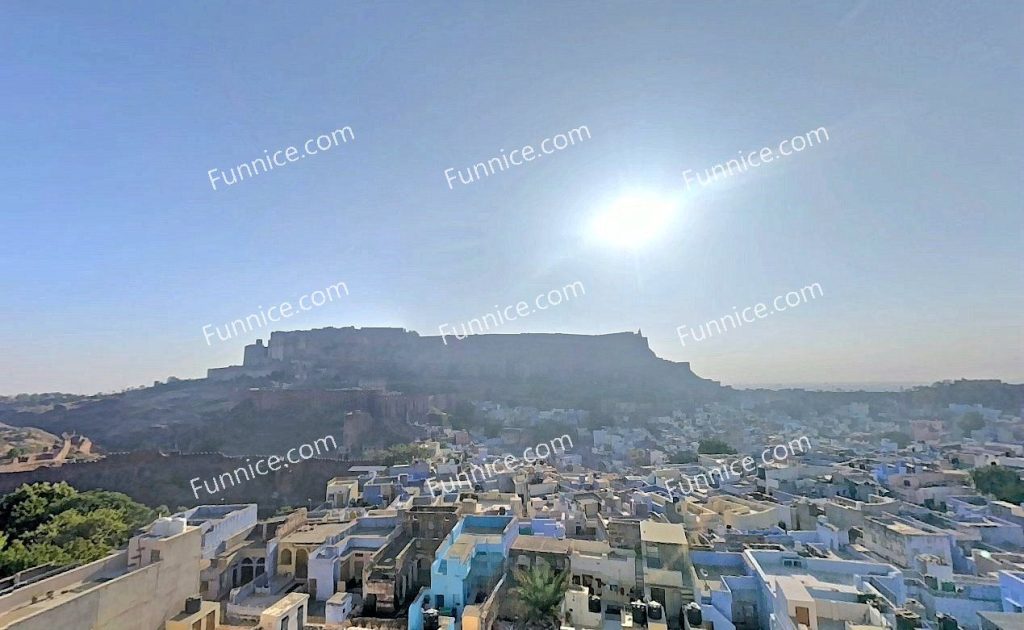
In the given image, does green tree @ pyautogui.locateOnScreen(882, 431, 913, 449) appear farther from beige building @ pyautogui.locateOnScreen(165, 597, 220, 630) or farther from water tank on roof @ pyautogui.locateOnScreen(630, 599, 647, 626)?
beige building @ pyautogui.locateOnScreen(165, 597, 220, 630)

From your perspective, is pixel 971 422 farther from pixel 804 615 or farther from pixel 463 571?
pixel 463 571

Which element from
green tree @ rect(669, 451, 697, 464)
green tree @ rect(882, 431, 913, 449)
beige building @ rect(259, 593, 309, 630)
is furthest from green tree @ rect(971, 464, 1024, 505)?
beige building @ rect(259, 593, 309, 630)

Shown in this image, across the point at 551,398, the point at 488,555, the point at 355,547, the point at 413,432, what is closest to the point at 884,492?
the point at 488,555

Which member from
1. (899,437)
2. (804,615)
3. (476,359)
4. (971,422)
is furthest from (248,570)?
(476,359)

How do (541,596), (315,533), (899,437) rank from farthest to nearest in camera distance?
1. (899,437)
2. (315,533)
3. (541,596)

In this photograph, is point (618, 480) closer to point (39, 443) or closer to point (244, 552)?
point (244, 552)

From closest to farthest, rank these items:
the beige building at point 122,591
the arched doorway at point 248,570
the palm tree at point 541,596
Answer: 1. the beige building at point 122,591
2. the palm tree at point 541,596
3. the arched doorway at point 248,570

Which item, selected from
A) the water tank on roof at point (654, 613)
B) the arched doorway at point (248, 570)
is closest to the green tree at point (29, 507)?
Answer: the arched doorway at point (248, 570)

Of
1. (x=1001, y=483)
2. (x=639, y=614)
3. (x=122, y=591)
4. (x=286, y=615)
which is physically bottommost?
(x=1001, y=483)

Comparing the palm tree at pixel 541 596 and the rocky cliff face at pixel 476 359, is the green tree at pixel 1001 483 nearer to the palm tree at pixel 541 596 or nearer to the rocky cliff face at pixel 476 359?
the palm tree at pixel 541 596

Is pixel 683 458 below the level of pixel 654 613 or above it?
above
